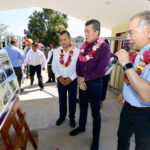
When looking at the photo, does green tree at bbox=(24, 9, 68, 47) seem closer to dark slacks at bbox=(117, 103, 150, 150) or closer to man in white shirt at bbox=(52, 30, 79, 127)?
man in white shirt at bbox=(52, 30, 79, 127)

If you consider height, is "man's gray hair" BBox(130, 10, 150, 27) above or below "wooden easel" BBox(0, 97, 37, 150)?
above

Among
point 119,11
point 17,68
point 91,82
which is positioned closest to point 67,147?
point 91,82

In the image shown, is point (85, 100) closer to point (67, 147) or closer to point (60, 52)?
point (67, 147)

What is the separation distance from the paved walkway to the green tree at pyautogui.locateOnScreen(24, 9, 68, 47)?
66.4 feet

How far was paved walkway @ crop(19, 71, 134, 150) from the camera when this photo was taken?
76.1 inches

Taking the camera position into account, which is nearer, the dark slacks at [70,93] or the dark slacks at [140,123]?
the dark slacks at [140,123]

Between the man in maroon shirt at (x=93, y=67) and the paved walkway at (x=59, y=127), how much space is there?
302 mm

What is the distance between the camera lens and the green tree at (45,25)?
2219cm

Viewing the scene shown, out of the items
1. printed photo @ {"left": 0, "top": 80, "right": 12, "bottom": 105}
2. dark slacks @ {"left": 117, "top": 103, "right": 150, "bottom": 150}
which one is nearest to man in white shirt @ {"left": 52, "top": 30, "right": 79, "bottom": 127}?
printed photo @ {"left": 0, "top": 80, "right": 12, "bottom": 105}

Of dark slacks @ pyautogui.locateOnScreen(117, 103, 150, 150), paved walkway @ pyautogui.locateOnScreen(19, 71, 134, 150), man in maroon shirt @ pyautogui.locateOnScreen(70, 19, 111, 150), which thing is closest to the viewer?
dark slacks @ pyautogui.locateOnScreen(117, 103, 150, 150)

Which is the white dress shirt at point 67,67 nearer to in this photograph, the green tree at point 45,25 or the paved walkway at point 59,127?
the paved walkway at point 59,127

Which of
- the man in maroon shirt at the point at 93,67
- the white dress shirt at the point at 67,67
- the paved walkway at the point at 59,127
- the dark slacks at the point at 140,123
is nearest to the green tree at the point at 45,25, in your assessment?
the paved walkway at the point at 59,127

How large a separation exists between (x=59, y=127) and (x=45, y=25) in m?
24.3

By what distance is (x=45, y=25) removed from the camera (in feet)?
77.0
